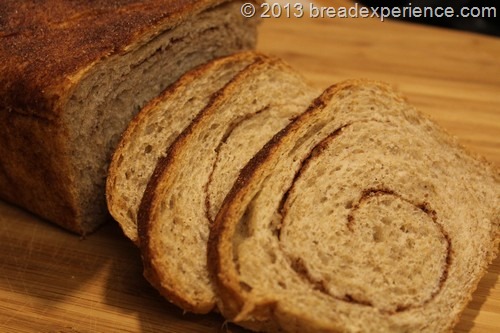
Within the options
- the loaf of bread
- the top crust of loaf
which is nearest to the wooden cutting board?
the loaf of bread

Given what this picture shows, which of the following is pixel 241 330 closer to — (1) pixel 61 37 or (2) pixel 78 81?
(2) pixel 78 81

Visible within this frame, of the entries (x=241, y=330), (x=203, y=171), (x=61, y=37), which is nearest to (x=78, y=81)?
(x=61, y=37)

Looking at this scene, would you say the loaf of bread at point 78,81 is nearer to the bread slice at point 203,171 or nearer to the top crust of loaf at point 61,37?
the top crust of loaf at point 61,37

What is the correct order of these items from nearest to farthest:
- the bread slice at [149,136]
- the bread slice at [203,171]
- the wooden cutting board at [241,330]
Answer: the bread slice at [203,171], the wooden cutting board at [241,330], the bread slice at [149,136]

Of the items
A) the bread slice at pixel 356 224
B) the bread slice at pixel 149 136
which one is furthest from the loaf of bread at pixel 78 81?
the bread slice at pixel 356 224

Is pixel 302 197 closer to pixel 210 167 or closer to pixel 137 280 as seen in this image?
pixel 210 167

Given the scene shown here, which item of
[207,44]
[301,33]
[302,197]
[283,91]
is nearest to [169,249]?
[302,197]
